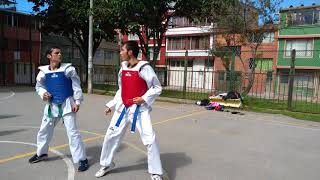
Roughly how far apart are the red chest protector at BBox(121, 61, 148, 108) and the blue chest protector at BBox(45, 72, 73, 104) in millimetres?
1023

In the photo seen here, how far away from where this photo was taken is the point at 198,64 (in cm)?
4125

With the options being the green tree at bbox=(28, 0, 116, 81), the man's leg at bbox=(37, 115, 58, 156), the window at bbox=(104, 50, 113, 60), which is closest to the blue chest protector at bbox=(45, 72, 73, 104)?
the man's leg at bbox=(37, 115, 58, 156)

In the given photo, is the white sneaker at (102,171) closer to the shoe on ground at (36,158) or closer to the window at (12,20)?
the shoe on ground at (36,158)

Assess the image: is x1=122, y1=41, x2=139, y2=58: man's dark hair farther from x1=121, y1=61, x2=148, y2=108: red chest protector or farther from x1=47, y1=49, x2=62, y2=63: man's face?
x1=47, y1=49, x2=62, y2=63: man's face

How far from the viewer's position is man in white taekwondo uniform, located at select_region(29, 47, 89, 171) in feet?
17.1

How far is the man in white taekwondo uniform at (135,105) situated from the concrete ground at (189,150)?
47cm

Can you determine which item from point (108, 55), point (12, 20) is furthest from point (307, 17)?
point (12, 20)

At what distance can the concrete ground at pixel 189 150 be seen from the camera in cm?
528

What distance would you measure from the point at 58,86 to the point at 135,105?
132 centimetres

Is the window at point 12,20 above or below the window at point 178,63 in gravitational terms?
above

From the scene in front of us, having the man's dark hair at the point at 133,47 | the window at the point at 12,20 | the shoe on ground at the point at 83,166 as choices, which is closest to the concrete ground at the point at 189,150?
the shoe on ground at the point at 83,166

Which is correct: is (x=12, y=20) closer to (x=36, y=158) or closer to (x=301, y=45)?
(x=301, y=45)

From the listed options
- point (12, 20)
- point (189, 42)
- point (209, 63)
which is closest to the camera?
point (12, 20)

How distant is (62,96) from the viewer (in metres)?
5.27
